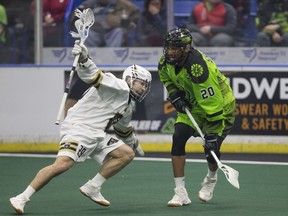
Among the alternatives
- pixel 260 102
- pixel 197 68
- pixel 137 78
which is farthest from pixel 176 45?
pixel 260 102

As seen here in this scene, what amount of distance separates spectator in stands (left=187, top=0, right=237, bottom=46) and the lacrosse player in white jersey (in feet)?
17.3

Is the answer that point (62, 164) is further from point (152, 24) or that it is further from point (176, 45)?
point (152, 24)

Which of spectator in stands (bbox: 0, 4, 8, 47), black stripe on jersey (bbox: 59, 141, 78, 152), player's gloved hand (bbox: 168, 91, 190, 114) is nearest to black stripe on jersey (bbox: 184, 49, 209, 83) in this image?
player's gloved hand (bbox: 168, 91, 190, 114)

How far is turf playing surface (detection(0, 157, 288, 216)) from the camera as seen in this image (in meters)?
9.15

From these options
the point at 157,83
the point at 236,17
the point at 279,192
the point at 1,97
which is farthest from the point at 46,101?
the point at 279,192

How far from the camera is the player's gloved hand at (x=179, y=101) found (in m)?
9.66

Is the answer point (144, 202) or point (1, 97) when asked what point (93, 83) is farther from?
point (1, 97)

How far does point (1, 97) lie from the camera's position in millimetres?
14453

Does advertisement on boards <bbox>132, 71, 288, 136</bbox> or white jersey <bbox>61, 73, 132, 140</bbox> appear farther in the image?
advertisement on boards <bbox>132, 71, 288, 136</bbox>

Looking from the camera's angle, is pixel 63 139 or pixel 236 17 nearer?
pixel 63 139

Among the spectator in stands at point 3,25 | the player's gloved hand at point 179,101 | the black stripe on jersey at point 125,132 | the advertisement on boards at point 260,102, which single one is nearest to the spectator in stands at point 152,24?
the advertisement on boards at point 260,102

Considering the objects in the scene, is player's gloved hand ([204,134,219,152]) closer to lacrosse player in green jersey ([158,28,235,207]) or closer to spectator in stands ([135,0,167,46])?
lacrosse player in green jersey ([158,28,235,207])

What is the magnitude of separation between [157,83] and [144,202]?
185 inches

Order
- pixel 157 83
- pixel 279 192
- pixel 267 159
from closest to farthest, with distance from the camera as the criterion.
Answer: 1. pixel 279 192
2. pixel 267 159
3. pixel 157 83
